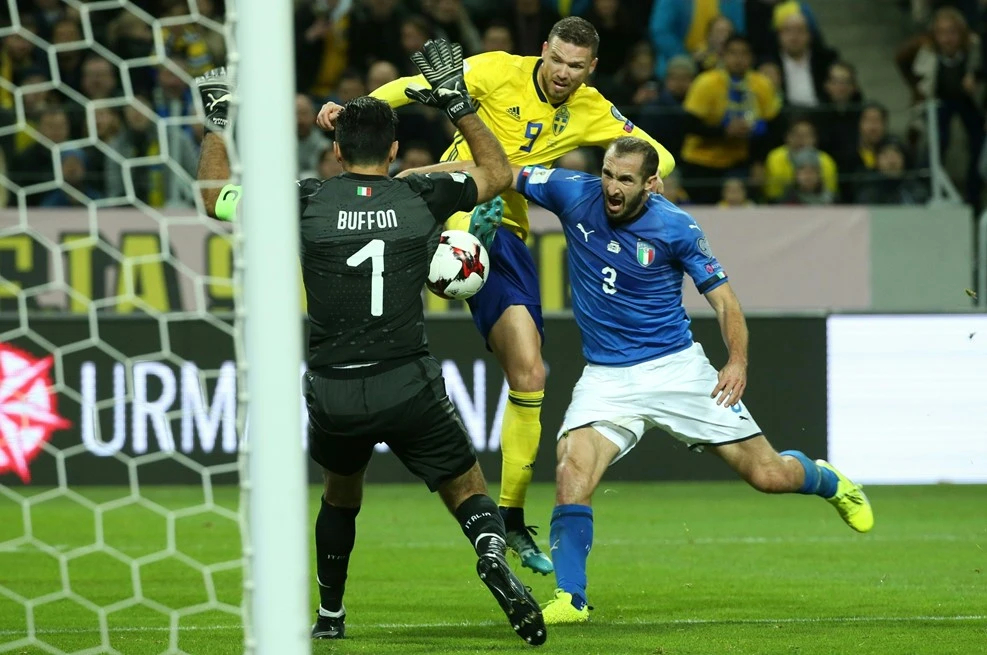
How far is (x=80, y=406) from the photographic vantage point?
11164 millimetres

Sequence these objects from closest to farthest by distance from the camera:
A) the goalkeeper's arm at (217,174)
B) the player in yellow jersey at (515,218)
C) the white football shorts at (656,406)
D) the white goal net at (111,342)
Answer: the goalkeeper's arm at (217,174), the white football shorts at (656,406), the player in yellow jersey at (515,218), the white goal net at (111,342)

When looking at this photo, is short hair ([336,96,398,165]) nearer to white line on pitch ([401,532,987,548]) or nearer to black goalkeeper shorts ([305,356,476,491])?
black goalkeeper shorts ([305,356,476,491])

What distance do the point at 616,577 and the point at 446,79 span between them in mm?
3105

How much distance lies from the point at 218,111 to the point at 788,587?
353cm

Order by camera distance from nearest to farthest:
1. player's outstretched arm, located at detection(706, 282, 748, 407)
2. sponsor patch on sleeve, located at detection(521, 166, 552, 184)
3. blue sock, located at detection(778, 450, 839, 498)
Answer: player's outstretched arm, located at detection(706, 282, 748, 407) → sponsor patch on sleeve, located at detection(521, 166, 552, 184) → blue sock, located at detection(778, 450, 839, 498)

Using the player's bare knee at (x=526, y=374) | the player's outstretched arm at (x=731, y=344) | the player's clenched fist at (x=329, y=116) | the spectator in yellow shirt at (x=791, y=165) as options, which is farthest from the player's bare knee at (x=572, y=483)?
the spectator in yellow shirt at (x=791, y=165)

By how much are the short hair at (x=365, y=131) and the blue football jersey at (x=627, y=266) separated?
131 centimetres

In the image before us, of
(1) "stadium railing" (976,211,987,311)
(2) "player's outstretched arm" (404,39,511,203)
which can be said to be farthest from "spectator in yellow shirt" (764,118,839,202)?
(2) "player's outstretched arm" (404,39,511,203)

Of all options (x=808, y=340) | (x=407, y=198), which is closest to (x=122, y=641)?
(x=407, y=198)

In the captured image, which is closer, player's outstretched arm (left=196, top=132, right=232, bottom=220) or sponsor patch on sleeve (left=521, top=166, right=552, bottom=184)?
player's outstretched arm (left=196, top=132, right=232, bottom=220)

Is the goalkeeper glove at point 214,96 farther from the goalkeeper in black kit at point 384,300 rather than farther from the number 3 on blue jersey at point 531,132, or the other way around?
the number 3 on blue jersey at point 531,132

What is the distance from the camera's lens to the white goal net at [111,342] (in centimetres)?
845

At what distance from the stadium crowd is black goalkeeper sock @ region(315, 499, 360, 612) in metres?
6.88

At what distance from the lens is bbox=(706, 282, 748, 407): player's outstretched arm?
20.2 feet
